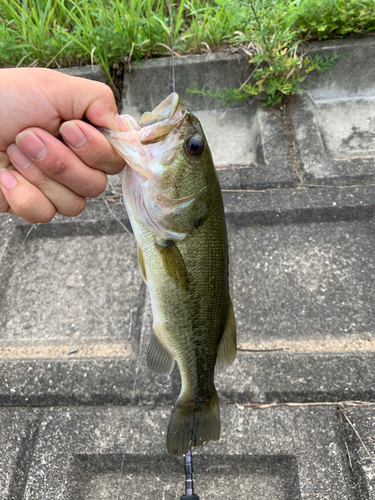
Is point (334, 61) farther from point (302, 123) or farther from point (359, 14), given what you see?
point (302, 123)

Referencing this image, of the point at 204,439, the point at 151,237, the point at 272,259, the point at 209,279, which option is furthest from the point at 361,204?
the point at 204,439

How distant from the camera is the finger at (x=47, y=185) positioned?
1.29m

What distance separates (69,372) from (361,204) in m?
2.29

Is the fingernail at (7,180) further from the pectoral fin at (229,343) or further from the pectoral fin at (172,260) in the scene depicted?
the pectoral fin at (229,343)

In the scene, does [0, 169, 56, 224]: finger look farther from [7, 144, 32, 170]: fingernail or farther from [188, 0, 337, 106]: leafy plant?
[188, 0, 337, 106]: leafy plant

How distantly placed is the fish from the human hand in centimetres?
10

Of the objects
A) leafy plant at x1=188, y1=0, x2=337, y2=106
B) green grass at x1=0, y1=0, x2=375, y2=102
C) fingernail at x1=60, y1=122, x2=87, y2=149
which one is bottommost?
fingernail at x1=60, y1=122, x2=87, y2=149

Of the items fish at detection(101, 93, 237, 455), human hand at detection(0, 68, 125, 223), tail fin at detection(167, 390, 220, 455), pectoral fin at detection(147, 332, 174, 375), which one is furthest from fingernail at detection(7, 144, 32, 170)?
tail fin at detection(167, 390, 220, 455)

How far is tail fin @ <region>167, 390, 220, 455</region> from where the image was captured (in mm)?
1448

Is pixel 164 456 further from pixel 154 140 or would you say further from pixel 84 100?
pixel 84 100

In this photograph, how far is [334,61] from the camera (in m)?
3.05

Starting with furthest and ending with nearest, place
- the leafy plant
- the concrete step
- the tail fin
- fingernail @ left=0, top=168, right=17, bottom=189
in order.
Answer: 1. the leafy plant
2. the concrete step
3. the tail fin
4. fingernail @ left=0, top=168, right=17, bottom=189

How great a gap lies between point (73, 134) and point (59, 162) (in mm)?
129

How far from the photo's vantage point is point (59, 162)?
128 centimetres
